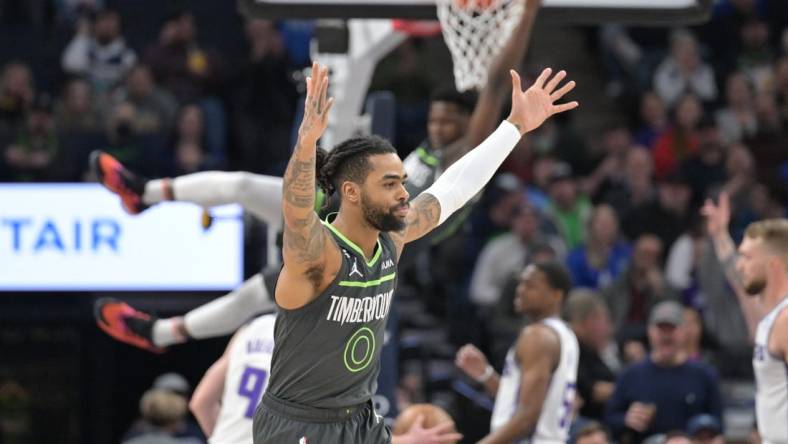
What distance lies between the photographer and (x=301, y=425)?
17.0 feet

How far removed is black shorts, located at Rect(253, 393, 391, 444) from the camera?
5168 mm

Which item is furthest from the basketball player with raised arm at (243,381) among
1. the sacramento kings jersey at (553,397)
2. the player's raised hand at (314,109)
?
the player's raised hand at (314,109)

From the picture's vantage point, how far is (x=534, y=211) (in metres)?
12.0

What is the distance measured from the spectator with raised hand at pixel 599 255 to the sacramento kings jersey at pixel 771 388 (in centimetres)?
501

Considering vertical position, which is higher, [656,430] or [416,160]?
[416,160]

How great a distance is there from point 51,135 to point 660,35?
658 centimetres

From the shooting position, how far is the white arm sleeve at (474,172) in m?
5.73

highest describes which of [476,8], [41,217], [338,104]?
[476,8]

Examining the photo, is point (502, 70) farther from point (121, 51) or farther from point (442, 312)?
point (121, 51)

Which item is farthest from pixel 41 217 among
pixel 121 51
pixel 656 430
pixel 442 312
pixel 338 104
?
pixel 656 430

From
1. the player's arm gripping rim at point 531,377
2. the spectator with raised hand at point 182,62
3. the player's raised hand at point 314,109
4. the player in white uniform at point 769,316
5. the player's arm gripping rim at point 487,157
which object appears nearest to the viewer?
the player's raised hand at point 314,109

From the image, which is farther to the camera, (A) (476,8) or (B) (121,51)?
(B) (121,51)

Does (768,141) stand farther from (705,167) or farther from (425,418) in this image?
(425,418)

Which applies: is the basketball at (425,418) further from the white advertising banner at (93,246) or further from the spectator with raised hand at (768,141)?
the spectator with raised hand at (768,141)
